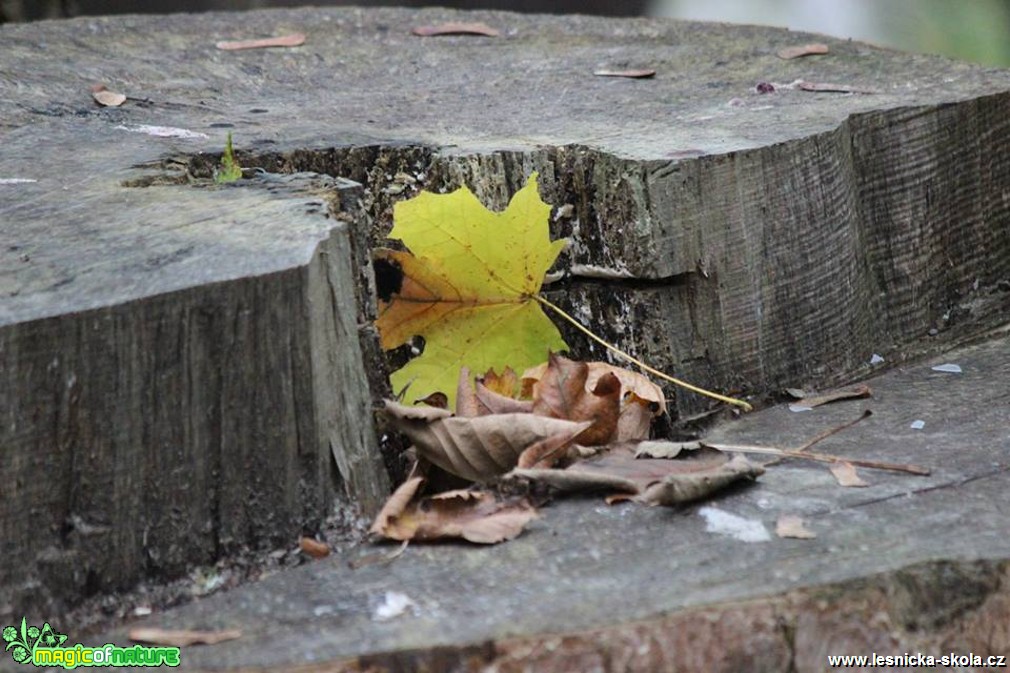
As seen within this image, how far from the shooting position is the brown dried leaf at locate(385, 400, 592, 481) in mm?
1516

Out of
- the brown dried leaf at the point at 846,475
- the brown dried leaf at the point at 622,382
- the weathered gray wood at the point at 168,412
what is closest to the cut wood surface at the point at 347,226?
the weathered gray wood at the point at 168,412

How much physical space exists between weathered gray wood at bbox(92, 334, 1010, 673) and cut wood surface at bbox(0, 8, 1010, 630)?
0.15 m

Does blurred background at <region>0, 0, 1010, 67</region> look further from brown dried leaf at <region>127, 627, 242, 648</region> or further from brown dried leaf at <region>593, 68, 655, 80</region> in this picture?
brown dried leaf at <region>127, 627, 242, 648</region>

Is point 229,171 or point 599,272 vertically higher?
point 229,171

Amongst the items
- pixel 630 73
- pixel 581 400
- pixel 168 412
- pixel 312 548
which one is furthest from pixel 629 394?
pixel 630 73

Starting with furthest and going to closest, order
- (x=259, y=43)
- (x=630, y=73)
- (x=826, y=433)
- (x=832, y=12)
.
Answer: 1. (x=832, y=12)
2. (x=259, y=43)
3. (x=630, y=73)
4. (x=826, y=433)

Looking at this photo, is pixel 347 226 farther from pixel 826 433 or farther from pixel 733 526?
pixel 826 433

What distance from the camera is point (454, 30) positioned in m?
3.00

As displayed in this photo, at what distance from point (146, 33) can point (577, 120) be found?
1270mm

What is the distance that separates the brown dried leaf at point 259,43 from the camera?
280 centimetres

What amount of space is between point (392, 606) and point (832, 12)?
5.54 m

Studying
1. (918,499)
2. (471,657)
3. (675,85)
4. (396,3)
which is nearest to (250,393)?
(471,657)

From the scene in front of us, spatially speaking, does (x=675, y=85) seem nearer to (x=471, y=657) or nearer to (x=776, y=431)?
(x=776, y=431)

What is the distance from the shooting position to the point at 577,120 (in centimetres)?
213
